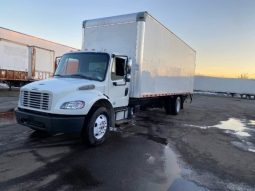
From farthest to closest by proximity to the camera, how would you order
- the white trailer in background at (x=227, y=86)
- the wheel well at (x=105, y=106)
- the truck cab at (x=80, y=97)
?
1. the white trailer in background at (x=227, y=86)
2. the wheel well at (x=105, y=106)
3. the truck cab at (x=80, y=97)

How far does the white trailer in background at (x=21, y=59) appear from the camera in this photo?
77.8 ft

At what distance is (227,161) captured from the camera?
6582 mm

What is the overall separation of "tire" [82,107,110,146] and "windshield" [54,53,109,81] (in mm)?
1059

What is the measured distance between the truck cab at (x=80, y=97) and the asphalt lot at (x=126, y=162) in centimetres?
62

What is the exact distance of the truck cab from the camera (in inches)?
Result: 247

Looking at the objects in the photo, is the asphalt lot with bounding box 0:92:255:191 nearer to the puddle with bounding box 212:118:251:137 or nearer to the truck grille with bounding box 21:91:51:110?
the truck grille with bounding box 21:91:51:110

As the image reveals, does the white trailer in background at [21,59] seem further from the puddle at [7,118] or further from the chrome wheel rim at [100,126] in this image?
the chrome wheel rim at [100,126]

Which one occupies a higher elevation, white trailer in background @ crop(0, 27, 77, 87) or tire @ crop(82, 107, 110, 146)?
white trailer in background @ crop(0, 27, 77, 87)

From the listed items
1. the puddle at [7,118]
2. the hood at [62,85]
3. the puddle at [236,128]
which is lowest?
the puddle at [236,128]

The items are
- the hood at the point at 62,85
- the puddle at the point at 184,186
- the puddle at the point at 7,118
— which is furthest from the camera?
the puddle at the point at 7,118

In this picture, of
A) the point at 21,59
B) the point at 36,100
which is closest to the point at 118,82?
the point at 36,100

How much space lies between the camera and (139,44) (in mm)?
9102

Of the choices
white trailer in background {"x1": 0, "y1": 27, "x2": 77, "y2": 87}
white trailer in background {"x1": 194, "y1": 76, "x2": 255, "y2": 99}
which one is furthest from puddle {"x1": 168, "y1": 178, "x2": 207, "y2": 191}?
white trailer in background {"x1": 194, "y1": 76, "x2": 255, "y2": 99}

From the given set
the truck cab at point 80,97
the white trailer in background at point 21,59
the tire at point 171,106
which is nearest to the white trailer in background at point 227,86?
the white trailer in background at point 21,59
